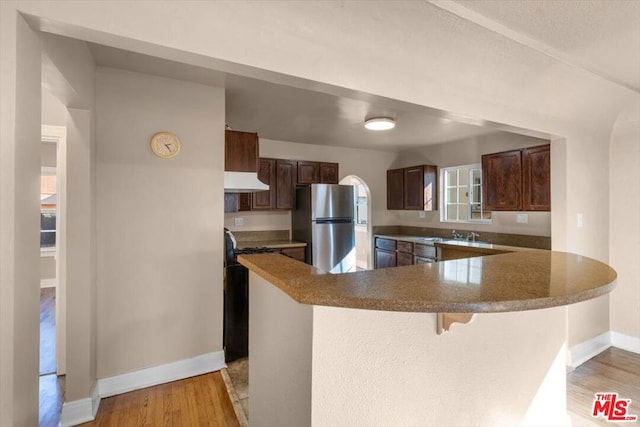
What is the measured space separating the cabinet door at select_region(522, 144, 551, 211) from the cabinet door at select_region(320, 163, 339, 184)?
8.45 ft

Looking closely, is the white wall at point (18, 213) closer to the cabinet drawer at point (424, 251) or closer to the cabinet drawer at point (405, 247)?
the cabinet drawer at point (424, 251)

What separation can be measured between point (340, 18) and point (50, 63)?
139 centimetres

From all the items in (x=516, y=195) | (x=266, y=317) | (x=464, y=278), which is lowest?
(x=266, y=317)

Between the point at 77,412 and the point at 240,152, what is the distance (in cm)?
219

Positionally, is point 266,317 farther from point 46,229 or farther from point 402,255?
point 46,229

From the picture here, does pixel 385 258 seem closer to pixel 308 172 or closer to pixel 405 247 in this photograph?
pixel 405 247

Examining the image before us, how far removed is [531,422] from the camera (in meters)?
1.45

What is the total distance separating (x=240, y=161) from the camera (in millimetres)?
2865

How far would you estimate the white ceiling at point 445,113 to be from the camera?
1.56 meters

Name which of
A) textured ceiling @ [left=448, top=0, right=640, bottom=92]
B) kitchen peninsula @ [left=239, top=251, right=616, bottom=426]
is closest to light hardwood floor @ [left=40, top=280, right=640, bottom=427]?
kitchen peninsula @ [left=239, top=251, right=616, bottom=426]

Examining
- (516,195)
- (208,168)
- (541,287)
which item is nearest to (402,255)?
(516,195)

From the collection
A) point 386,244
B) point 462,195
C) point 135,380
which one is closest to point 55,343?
point 135,380

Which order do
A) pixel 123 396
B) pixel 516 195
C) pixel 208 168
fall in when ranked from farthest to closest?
pixel 516 195
pixel 208 168
pixel 123 396

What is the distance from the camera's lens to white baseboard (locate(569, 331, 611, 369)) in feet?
9.19
